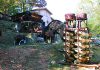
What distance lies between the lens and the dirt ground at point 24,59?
20.4 m

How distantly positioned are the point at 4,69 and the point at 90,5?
3557 centimetres

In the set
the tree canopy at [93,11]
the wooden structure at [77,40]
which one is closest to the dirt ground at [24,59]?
the wooden structure at [77,40]

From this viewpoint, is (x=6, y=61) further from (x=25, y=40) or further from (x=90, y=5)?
(x=90, y=5)

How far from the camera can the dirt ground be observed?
20438mm

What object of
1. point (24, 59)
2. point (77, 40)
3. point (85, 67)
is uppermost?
point (77, 40)

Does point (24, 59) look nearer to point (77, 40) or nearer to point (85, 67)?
point (77, 40)

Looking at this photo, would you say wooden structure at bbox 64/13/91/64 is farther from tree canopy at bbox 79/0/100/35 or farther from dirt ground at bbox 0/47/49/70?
tree canopy at bbox 79/0/100/35

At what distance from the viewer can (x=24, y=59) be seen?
22.5 m

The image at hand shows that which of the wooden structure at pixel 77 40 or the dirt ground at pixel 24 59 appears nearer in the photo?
the dirt ground at pixel 24 59

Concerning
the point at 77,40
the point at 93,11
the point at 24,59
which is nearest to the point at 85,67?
the point at 77,40

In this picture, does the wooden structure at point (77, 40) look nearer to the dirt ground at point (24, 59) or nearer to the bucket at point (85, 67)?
the bucket at point (85, 67)

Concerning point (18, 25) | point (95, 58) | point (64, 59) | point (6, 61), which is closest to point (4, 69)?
point (6, 61)

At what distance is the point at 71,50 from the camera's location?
23.2 metres

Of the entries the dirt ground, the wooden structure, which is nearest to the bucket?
the wooden structure
